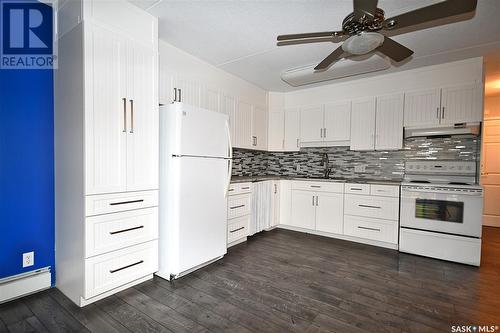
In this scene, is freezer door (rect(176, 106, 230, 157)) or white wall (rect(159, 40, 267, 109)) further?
white wall (rect(159, 40, 267, 109))

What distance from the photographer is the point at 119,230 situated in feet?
6.82

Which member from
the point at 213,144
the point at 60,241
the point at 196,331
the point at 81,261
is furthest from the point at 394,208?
the point at 60,241

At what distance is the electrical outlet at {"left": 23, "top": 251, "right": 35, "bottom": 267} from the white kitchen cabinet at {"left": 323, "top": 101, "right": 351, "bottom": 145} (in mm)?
3936

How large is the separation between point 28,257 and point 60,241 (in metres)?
0.26

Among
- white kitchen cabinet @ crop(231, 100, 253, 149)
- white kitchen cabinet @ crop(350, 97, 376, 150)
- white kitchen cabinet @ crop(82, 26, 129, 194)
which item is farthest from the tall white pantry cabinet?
white kitchen cabinet @ crop(350, 97, 376, 150)

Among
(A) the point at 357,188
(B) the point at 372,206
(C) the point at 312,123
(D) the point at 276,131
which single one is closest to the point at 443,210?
(B) the point at 372,206

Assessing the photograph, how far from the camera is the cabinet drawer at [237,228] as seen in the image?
10.6 feet

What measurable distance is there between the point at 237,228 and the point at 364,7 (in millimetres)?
2728

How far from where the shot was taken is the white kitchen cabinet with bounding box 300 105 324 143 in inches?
165

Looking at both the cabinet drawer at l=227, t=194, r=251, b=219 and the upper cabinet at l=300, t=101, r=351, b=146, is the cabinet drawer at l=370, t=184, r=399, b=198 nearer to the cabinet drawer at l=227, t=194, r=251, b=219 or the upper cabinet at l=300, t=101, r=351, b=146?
the upper cabinet at l=300, t=101, r=351, b=146

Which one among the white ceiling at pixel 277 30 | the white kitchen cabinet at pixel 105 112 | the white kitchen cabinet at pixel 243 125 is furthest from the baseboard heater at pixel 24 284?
the white kitchen cabinet at pixel 243 125

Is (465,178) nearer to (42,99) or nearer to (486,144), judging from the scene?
(486,144)

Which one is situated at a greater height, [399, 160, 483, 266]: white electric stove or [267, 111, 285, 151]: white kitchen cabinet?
[267, 111, 285, 151]: white kitchen cabinet

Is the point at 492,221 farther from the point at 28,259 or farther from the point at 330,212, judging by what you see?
the point at 28,259
